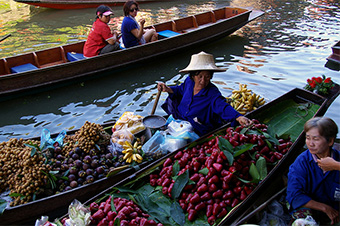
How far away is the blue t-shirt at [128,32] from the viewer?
6.08 meters

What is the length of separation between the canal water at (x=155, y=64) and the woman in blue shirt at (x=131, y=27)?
564 millimetres

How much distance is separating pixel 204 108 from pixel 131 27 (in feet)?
10.8

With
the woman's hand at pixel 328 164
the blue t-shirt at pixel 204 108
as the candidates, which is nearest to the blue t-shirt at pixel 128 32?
Result: the blue t-shirt at pixel 204 108

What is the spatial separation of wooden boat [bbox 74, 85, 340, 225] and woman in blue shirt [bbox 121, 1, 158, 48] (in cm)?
327

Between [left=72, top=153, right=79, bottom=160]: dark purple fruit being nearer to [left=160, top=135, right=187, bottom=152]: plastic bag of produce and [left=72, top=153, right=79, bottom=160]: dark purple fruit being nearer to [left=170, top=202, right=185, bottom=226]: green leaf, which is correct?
[left=160, top=135, right=187, bottom=152]: plastic bag of produce

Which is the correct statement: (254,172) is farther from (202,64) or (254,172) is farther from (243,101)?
(243,101)

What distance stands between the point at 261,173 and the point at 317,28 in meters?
8.34

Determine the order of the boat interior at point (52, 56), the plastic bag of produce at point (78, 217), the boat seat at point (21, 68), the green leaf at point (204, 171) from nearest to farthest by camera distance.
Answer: the plastic bag of produce at point (78, 217) → the green leaf at point (204, 171) → the boat seat at point (21, 68) → the boat interior at point (52, 56)

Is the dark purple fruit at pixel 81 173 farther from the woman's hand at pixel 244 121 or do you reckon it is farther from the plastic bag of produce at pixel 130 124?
the woman's hand at pixel 244 121

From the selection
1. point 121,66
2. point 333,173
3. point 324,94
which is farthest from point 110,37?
point 333,173

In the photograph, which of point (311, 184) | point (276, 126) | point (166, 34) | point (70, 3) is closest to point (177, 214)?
point (311, 184)

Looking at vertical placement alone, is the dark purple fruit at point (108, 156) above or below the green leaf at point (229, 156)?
below

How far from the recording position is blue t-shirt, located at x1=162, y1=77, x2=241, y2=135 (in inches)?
136

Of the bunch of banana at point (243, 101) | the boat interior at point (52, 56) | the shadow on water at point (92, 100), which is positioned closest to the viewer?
the bunch of banana at point (243, 101)
